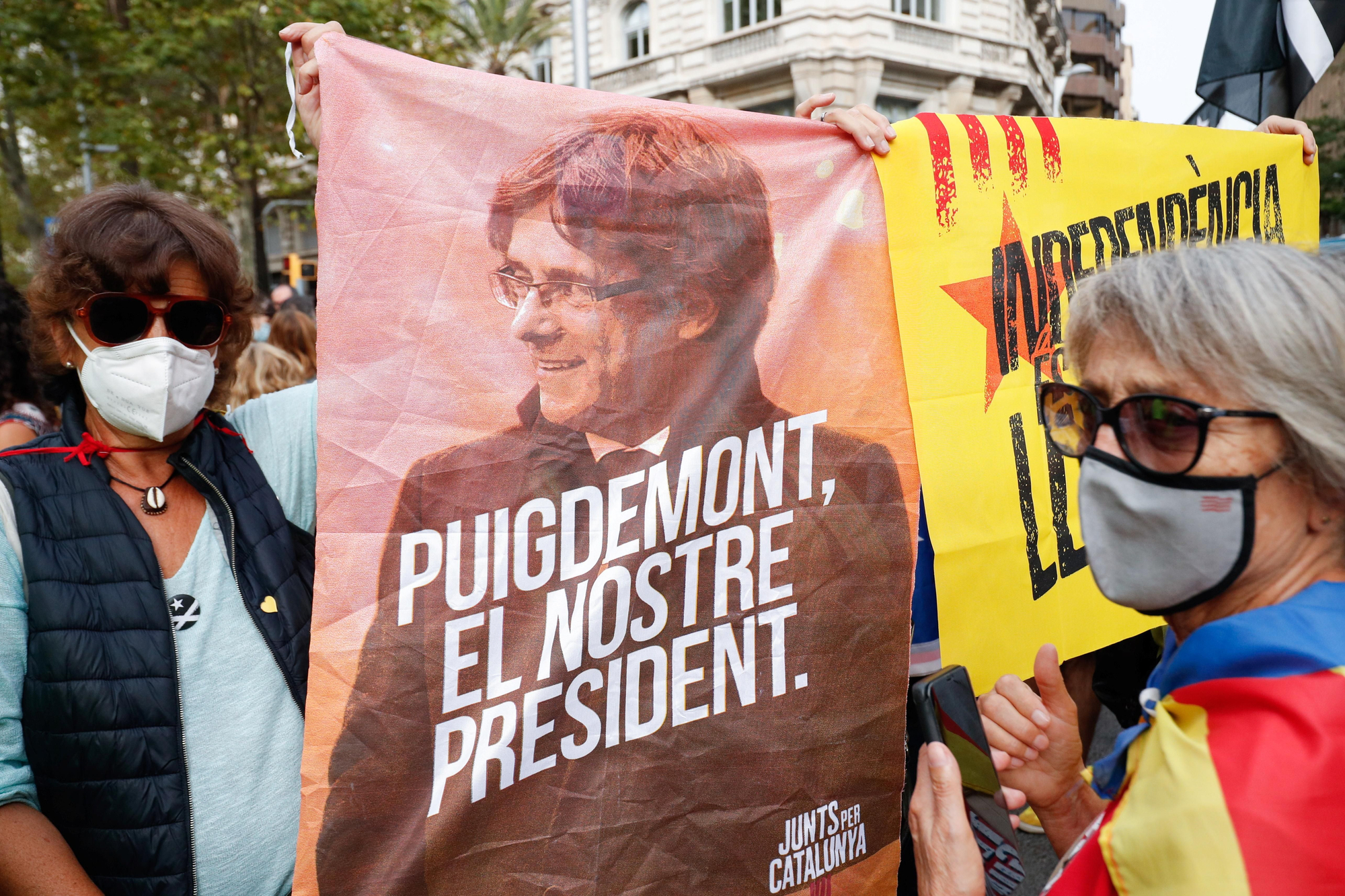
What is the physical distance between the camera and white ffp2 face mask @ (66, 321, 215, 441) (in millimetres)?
1527

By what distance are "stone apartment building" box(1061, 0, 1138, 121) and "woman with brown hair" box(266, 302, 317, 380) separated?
53.1 m

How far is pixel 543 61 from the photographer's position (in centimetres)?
2692

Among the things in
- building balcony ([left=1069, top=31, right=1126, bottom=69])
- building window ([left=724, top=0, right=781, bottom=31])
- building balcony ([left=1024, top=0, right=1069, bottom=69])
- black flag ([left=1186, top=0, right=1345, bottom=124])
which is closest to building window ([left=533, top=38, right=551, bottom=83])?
building window ([left=724, top=0, right=781, bottom=31])

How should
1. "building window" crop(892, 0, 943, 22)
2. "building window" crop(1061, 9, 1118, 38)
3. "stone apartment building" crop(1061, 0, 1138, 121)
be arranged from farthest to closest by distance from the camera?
"building window" crop(1061, 9, 1118, 38) < "stone apartment building" crop(1061, 0, 1138, 121) < "building window" crop(892, 0, 943, 22)

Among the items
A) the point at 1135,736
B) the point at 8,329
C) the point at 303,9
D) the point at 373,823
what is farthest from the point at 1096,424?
the point at 303,9

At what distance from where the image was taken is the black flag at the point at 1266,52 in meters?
3.10

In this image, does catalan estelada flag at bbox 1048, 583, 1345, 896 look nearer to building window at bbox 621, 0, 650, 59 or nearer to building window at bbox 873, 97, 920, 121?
building window at bbox 873, 97, 920, 121

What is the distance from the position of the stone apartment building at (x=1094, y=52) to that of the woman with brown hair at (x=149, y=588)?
55.4 metres

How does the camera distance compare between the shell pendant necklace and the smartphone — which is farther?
the shell pendant necklace

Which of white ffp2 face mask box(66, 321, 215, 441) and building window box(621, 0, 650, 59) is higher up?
building window box(621, 0, 650, 59)

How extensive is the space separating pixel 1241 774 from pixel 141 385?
65.9 inches

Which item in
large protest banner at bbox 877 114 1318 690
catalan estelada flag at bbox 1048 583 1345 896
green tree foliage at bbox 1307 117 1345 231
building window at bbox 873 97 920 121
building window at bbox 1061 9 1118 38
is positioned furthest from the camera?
building window at bbox 1061 9 1118 38

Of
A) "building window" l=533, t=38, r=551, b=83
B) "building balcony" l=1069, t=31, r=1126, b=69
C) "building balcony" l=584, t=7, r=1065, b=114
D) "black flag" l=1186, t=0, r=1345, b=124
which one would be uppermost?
Answer: "building balcony" l=1069, t=31, r=1126, b=69

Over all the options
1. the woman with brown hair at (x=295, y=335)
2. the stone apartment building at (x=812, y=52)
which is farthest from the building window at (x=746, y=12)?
the woman with brown hair at (x=295, y=335)
